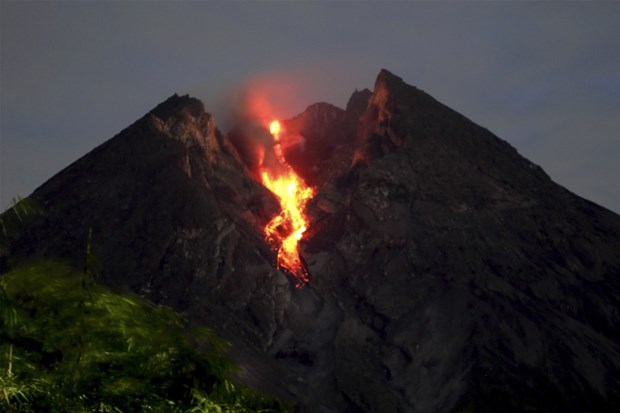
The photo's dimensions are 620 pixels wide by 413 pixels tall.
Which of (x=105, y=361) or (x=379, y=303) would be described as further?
(x=379, y=303)

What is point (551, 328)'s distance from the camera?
6919 inches

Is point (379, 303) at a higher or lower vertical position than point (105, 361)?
higher

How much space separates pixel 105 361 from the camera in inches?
693

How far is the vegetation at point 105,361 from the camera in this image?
16.5m

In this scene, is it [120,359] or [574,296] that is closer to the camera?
[120,359]

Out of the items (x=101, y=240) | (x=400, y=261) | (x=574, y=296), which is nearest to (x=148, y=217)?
(x=101, y=240)

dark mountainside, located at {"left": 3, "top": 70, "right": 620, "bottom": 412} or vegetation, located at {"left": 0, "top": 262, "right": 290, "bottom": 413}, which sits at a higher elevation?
dark mountainside, located at {"left": 3, "top": 70, "right": 620, "bottom": 412}

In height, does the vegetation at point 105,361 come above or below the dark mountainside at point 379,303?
below

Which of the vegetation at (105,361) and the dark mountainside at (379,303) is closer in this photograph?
the vegetation at (105,361)

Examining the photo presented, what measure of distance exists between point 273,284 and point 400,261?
27550 mm

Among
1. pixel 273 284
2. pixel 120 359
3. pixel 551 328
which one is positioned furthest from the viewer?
pixel 273 284

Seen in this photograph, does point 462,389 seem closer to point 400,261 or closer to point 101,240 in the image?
point 400,261

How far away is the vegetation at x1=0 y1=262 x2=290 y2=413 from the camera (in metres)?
16.5

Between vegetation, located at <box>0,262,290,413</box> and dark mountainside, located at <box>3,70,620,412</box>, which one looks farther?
dark mountainside, located at <box>3,70,620,412</box>
